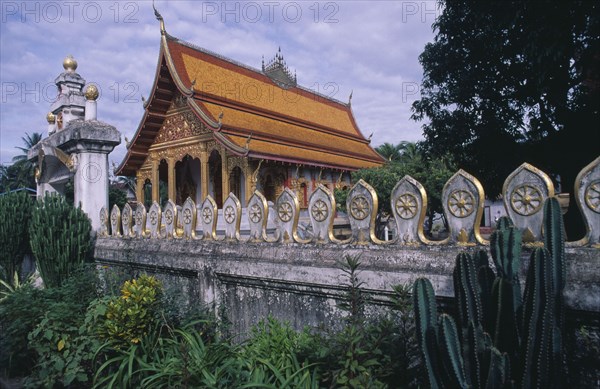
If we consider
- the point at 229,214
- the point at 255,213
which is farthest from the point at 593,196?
the point at 229,214

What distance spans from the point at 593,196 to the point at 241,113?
16.4 metres

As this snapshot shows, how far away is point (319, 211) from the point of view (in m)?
3.82

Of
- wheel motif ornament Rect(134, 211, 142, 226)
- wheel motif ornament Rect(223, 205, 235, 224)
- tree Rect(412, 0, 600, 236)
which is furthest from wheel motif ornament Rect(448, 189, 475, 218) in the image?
tree Rect(412, 0, 600, 236)

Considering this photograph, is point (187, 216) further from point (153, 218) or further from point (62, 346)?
point (62, 346)

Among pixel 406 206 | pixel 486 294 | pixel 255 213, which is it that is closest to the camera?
pixel 486 294

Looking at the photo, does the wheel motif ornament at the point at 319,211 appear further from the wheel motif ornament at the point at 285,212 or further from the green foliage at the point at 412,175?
the green foliage at the point at 412,175

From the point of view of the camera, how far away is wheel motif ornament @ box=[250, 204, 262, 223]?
14.3 feet

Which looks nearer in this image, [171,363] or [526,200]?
[526,200]

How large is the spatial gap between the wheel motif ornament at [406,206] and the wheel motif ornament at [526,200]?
2.30 ft

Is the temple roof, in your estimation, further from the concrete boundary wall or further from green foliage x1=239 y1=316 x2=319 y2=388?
green foliage x1=239 y1=316 x2=319 y2=388

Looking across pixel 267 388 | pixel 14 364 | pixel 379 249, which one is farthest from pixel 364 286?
pixel 14 364

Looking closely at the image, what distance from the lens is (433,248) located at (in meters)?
3.14

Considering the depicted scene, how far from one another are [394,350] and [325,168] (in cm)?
1693

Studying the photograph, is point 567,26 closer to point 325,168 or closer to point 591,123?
point 591,123
